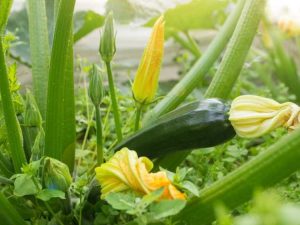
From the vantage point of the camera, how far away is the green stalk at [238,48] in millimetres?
1461

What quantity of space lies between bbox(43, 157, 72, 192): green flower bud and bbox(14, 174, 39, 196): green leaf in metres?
0.03

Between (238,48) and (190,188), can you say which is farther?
(238,48)

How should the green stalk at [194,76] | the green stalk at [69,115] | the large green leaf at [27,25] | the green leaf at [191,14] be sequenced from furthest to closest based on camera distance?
the green leaf at [191,14] < the large green leaf at [27,25] < the green stalk at [194,76] < the green stalk at [69,115]

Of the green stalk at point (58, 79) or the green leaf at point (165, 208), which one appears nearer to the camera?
the green leaf at point (165, 208)

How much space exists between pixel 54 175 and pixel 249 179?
39 centimetres

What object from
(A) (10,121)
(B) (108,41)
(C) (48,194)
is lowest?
(C) (48,194)

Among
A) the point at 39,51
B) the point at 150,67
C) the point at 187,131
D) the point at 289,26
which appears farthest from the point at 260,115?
the point at 289,26

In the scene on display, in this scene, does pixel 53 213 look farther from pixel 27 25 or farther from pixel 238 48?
pixel 27 25

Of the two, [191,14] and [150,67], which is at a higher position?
[150,67]

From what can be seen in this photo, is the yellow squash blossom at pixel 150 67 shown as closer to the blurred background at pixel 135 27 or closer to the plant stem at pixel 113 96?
the plant stem at pixel 113 96

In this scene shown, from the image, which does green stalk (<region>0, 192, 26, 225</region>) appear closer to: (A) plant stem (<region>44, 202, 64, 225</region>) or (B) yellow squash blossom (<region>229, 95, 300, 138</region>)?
(A) plant stem (<region>44, 202, 64, 225</region>)

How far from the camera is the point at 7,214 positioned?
1165 mm

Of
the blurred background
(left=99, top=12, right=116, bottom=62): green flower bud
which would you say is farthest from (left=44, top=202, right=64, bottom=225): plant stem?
the blurred background

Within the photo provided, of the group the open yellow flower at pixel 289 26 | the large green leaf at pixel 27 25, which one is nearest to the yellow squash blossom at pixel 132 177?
the large green leaf at pixel 27 25
